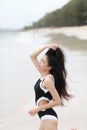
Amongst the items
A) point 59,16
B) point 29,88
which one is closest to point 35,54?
point 29,88

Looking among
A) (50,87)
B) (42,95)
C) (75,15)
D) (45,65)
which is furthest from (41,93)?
(75,15)

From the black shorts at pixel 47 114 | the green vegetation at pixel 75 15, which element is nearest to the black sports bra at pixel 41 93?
the black shorts at pixel 47 114

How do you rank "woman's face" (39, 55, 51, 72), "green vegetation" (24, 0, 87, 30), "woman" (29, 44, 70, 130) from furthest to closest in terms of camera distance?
"green vegetation" (24, 0, 87, 30) → "woman's face" (39, 55, 51, 72) → "woman" (29, 44, 70, 130)

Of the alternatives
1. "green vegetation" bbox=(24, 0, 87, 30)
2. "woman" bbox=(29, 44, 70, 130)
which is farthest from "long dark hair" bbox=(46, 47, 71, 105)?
"green vegetation" bbox=(24, 0, 87, 30)

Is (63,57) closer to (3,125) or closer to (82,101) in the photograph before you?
(3,125)

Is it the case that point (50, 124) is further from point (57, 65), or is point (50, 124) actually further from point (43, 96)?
point (57, 65)

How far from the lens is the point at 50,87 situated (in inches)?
166

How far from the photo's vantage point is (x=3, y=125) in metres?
7.84

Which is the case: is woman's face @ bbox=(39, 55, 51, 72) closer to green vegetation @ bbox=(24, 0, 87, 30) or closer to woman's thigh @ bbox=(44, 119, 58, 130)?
woman's thigh @ bbox=(44, 119, 58, 130)

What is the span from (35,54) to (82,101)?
14.5ft

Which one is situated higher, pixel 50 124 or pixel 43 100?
pixel 43 100

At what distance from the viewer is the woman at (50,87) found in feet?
14.0

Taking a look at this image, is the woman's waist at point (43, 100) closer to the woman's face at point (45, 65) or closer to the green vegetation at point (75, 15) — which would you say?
the woman's face at point (45, 65)

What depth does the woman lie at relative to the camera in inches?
167
